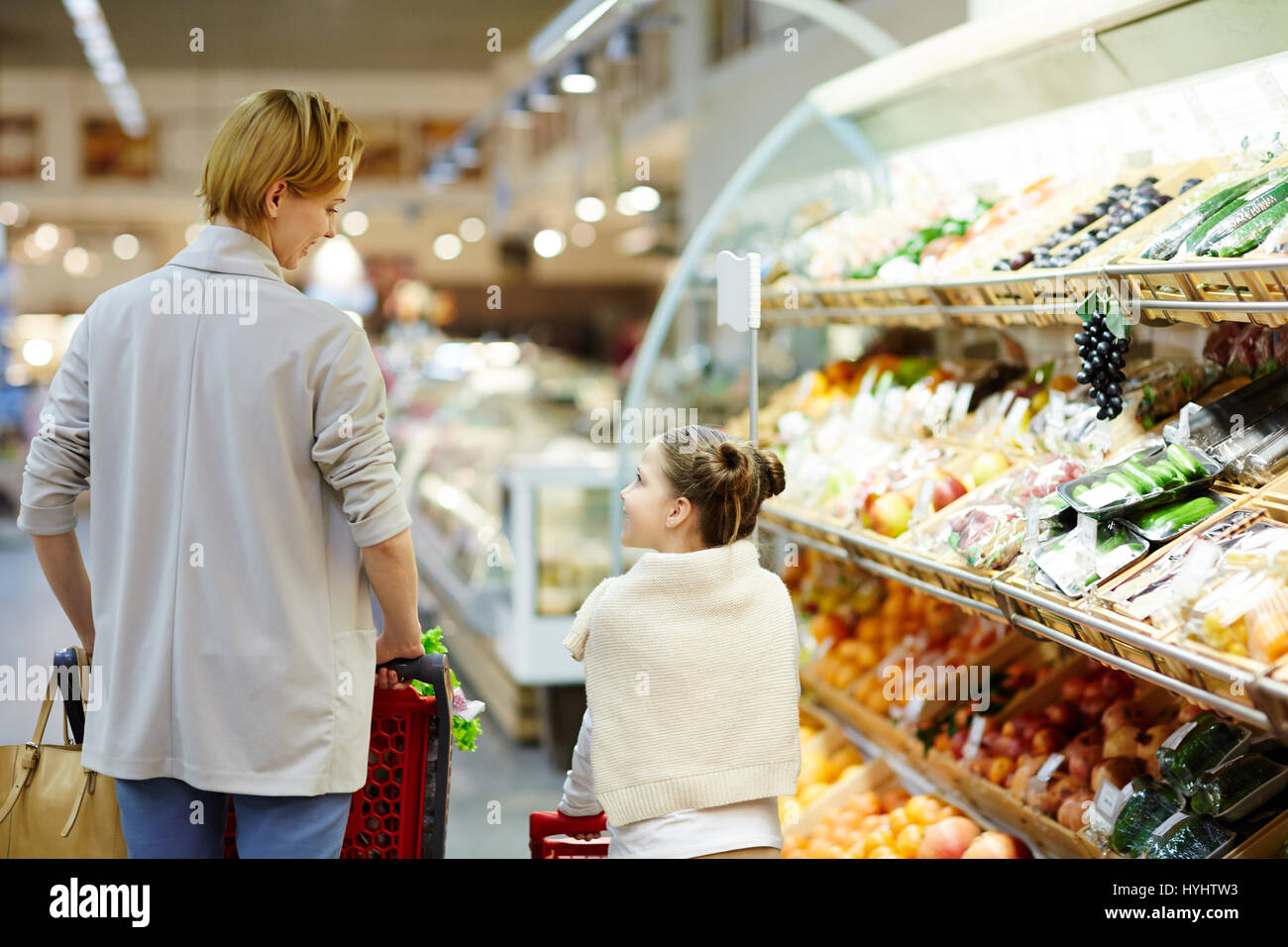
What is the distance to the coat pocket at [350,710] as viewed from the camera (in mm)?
1979

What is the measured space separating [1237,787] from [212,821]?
73.0 inches

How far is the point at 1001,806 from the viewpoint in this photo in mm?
3008

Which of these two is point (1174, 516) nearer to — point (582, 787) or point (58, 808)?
point (582, 787)

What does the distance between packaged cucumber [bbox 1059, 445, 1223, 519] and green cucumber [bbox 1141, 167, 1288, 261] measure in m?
0.38

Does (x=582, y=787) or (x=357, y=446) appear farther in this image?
(x=582, y=787)

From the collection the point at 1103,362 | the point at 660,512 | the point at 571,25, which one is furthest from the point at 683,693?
the point at 571,25

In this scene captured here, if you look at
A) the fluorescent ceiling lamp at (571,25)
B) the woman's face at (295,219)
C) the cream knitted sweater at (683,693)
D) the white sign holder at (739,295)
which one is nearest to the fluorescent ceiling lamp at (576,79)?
the fluorescent ceiling lamp at (571,25)

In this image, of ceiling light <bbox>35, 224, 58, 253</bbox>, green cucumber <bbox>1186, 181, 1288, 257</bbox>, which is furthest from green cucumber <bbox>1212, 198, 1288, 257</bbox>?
ceiling light <bbox>35, 224, 58, 253</bbox>

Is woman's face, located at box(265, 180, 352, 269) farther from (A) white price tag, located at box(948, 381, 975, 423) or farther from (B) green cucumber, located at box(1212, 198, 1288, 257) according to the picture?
(A) white price tag, located at box(948, 381, 975, 423)

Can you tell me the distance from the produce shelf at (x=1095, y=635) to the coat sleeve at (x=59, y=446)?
1721 mm

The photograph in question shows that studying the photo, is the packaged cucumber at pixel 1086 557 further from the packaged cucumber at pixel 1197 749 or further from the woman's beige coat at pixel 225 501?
the woman's beige coat at pixel 225 501

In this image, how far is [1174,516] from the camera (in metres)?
2.32

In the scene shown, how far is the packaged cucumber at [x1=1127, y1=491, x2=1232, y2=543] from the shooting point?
230 cm
